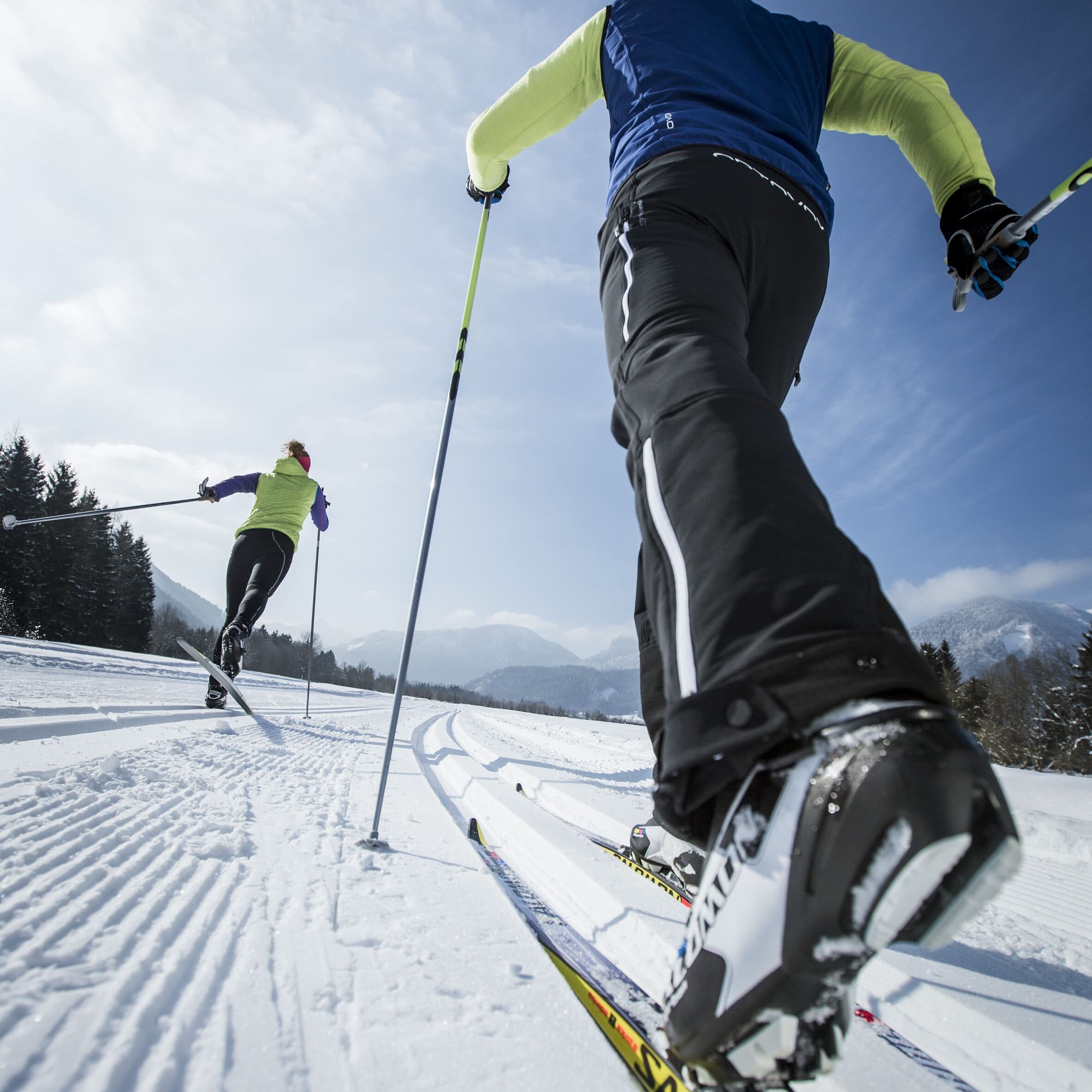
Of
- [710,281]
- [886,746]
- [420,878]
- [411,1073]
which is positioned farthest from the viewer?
[420,878]

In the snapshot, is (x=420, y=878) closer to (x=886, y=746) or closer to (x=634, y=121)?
(x=886, y=746)

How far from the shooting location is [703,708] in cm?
46

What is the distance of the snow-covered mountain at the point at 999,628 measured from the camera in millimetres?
133875

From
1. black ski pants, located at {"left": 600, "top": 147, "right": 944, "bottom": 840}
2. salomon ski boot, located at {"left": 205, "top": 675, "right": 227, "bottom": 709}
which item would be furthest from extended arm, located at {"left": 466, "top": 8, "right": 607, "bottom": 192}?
salomon ski boot, located at {"left": 205, "top": 675, "right": 227, "bottom": 709}

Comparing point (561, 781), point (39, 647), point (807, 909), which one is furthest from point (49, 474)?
point (807, 909)

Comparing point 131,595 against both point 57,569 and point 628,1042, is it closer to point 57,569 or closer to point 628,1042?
point 57,569

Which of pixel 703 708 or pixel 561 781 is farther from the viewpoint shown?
pixel 561 781

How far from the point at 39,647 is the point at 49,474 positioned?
28.3 meters

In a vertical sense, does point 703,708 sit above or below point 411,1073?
above

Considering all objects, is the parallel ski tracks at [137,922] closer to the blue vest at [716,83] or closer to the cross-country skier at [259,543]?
the blue vest at [716,83]

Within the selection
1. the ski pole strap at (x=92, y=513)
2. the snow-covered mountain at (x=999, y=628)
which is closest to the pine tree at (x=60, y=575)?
the ski pole strap at (x=92, y=513)

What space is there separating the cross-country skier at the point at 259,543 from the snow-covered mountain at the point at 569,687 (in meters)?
154

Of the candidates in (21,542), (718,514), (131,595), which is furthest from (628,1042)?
(131,595)

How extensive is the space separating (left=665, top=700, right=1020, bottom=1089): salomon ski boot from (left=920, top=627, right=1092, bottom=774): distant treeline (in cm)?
2560
